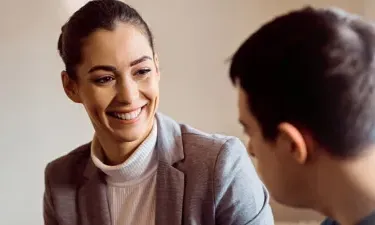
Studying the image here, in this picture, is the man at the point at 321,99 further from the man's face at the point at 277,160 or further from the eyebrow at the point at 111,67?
the eyebrow at the point at 111,67

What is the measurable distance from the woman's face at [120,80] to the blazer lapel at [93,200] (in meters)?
0.13

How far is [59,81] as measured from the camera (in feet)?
5.81

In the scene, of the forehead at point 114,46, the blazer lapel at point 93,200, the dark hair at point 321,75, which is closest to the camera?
the dark hair at point 321,75

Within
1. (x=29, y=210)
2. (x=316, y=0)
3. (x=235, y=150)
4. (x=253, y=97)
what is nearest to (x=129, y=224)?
(x=235, y=150)

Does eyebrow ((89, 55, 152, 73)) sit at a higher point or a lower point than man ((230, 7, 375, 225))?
higher

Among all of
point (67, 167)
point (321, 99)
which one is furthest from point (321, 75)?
point (67, 167)

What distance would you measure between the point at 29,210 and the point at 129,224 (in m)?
0.72

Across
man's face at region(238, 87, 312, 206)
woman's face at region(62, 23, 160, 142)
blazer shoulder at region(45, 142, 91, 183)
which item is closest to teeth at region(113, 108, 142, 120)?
woman's face at region(62, 23, 160, 142)

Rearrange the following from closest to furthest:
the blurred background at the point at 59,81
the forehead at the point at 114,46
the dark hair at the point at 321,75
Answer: the dark hair at the point at 321,75
the forehead at the point at 114,46
the blurred background at the point at 59,81

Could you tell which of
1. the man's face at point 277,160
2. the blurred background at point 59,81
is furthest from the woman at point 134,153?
the blurred background at point 59,81

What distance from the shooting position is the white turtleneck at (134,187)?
1.21 meters

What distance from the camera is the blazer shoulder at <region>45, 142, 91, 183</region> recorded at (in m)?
1.29

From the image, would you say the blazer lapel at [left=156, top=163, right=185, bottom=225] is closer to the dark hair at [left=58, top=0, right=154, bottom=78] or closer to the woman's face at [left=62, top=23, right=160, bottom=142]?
the woman's face at [left=62, top=23, right=160, bottom=142]

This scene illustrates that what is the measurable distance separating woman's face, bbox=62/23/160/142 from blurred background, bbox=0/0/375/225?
612 mm
